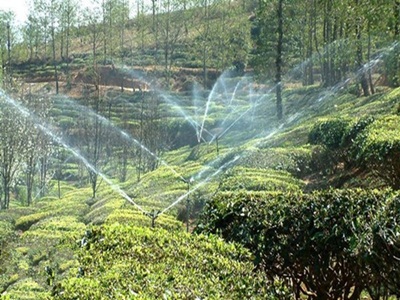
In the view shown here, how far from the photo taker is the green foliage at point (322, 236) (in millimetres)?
5480

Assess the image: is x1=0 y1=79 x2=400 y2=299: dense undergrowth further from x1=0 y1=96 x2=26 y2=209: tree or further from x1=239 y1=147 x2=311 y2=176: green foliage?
x1=0 y1=96 x2=26 y2=209: tree

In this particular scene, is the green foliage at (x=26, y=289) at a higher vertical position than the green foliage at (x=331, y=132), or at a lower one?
lower

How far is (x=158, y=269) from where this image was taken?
4.51 meters

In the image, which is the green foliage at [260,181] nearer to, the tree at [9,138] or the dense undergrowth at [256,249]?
the dense undergrowth at [256,249]

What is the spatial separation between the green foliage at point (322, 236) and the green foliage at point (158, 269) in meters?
0.87

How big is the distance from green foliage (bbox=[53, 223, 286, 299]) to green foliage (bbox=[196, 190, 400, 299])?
2.87 feet

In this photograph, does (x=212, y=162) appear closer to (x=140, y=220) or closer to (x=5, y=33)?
(x=140, y=220)

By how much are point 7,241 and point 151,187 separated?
8.11 m

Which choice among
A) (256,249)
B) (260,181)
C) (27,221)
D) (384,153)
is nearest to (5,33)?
(27,221)

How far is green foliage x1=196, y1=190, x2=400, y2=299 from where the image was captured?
216 inches

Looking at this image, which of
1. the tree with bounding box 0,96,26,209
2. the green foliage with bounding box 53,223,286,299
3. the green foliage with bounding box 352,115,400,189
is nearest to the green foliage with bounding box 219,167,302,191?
the green foliage with bounding box 352,115,400,189

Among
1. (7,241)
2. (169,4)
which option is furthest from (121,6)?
(7,241)

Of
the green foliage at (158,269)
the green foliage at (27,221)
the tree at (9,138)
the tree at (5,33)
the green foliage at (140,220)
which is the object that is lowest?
the green foliage at (27,221)

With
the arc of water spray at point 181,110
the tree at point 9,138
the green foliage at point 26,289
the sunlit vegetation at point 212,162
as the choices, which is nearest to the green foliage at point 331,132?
the sunlit vegetation at point 212,162
